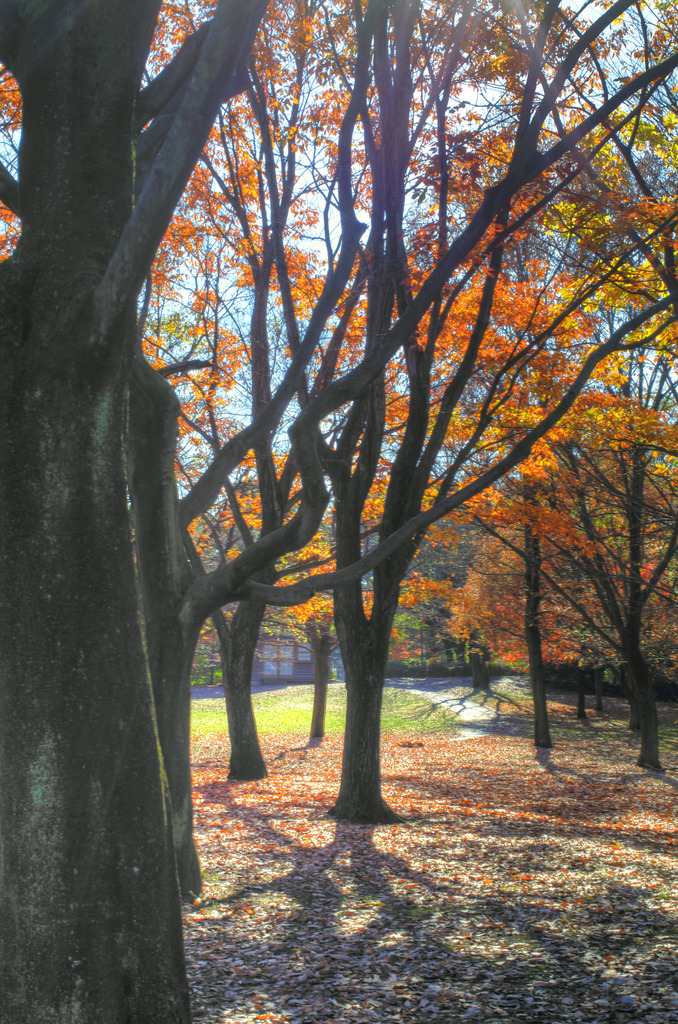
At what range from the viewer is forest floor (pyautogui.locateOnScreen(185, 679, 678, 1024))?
4438 millimetres

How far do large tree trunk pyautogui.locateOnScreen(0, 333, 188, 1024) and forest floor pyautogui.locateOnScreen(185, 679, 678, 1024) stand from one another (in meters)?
1.35

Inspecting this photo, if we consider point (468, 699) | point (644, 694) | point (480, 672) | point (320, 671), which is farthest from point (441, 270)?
point (480, 672)

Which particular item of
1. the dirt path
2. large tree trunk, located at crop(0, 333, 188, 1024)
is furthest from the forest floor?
the dirt path

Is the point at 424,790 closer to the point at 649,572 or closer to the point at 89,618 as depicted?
the point at 649,572

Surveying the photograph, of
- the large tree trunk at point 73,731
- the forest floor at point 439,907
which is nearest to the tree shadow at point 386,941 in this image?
the forest floor at point 439,907

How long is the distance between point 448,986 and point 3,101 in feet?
30.6

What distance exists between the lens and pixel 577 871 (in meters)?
7.62

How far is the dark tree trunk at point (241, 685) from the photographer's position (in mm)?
14227

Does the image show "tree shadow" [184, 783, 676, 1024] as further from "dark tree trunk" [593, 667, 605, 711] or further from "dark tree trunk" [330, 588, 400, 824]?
"dark tree trunk" [593, 667, 605, 711]

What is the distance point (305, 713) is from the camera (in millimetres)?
31719

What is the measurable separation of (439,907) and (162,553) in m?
4.00

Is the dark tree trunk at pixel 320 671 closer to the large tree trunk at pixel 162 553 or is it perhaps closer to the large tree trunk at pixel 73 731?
the large tree trunk at pixel 162 553

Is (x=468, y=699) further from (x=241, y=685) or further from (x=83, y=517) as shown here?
(x=83, y=517)

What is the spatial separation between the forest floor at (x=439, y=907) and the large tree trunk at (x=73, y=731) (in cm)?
135
